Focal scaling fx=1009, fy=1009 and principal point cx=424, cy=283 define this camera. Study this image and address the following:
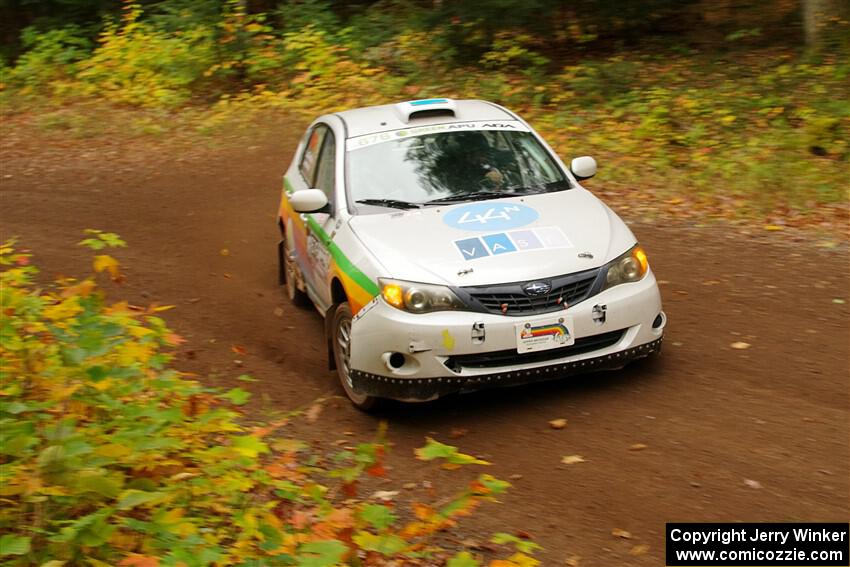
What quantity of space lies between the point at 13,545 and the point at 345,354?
338 cm

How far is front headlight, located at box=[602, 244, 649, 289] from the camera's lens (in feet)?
21.8

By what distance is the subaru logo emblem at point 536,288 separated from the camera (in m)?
6.34

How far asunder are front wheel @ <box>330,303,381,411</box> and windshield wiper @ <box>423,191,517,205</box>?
106 centimetres

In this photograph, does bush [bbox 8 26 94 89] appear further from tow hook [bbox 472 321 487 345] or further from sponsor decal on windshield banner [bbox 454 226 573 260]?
tow hook [bbox 472 321 487 345]

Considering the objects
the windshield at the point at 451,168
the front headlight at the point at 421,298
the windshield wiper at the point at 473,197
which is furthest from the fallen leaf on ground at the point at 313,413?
the windshield wiper at the point at 473,197

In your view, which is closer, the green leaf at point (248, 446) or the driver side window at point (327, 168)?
the green leaf at point (248, 446)

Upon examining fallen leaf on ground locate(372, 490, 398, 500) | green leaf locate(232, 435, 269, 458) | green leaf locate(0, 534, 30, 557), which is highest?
green leaf locate(0, 534, 30, 557)

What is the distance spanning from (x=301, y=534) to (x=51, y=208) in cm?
1006

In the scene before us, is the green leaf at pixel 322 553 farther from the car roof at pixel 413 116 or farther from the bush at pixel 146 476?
the car roof at pixel 413 116

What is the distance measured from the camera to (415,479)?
594 cm

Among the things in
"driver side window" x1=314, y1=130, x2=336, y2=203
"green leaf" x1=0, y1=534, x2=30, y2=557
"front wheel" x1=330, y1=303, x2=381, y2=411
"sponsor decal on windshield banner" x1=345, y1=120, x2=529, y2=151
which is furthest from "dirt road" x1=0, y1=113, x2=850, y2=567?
"green leaf" x1=0, y1=534, x2=30, y2=557

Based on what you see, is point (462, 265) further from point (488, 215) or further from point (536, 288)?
point (488, 215)

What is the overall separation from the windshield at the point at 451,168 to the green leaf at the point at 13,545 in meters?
4.08

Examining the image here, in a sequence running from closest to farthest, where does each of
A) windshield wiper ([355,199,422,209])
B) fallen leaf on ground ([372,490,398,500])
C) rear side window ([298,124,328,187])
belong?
fallen leaf on ground ([372,490,398,500]) < windshield wiper ([355,199,422,209]) < rear side window ([298,124,328,187])
